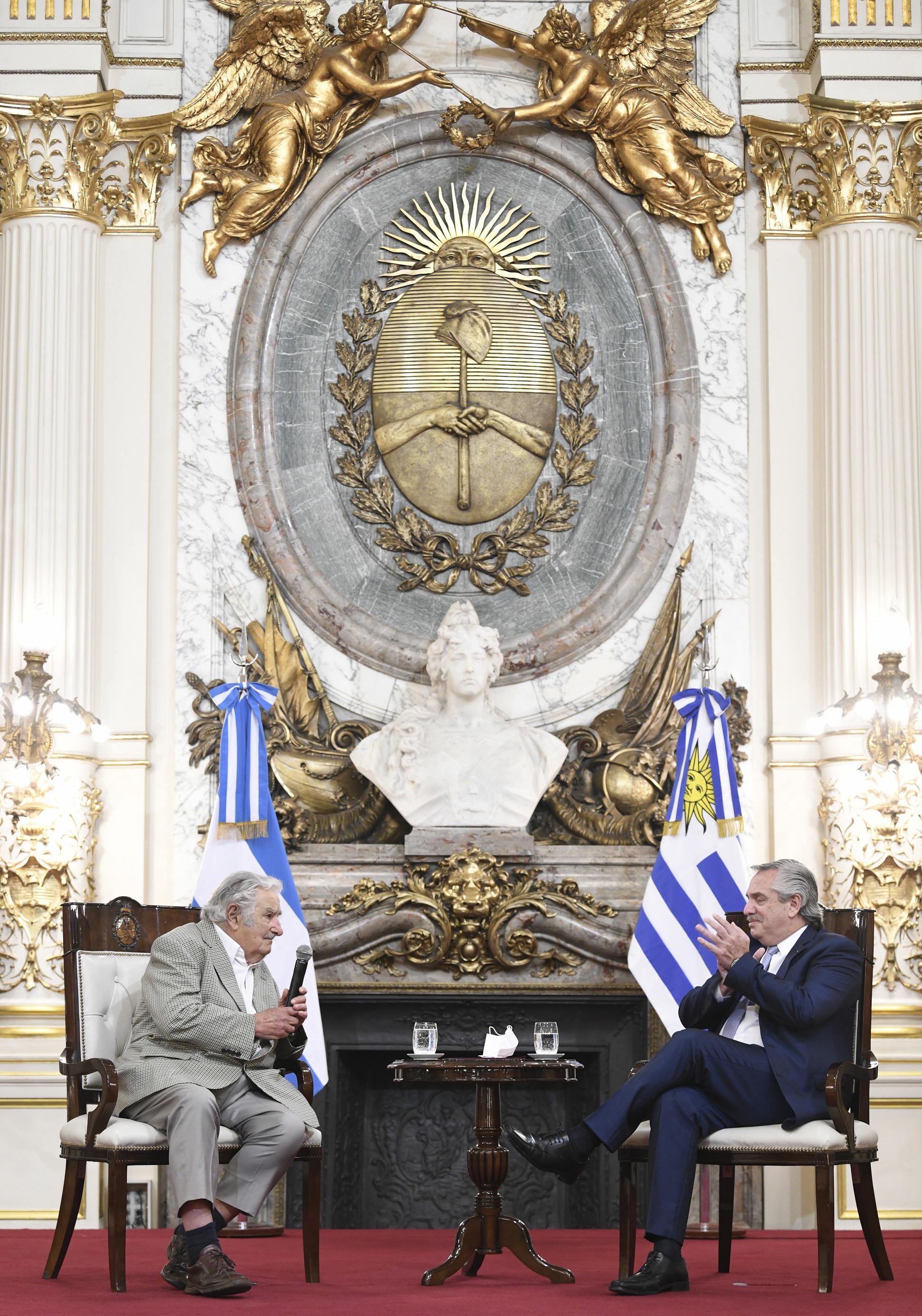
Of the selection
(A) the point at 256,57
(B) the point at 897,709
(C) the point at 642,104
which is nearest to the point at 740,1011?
(B) the point at 897,709

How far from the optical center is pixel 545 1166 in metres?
5.78

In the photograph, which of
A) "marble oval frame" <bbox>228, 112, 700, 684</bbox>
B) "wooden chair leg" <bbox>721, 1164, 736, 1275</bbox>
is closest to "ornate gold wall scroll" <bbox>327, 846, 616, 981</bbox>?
"marble oval frame" <bbox>228, 112, 700, 684</bbox>

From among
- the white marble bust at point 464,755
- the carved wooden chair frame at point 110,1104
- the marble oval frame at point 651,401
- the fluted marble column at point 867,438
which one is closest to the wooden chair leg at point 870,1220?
the carved wooden chair frame at point 110,1104

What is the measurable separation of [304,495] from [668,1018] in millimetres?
3106

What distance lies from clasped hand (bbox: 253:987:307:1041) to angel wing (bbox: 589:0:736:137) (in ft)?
17.1

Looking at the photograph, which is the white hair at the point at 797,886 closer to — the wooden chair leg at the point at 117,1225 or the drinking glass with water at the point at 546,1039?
the drinking glass with water at the point at 546,1039

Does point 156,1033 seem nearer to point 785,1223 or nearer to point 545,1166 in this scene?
point 545,1166

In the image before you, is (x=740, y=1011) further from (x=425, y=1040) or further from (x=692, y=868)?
(x=692, y=868)

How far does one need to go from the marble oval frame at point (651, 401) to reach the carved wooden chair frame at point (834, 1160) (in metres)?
2.69

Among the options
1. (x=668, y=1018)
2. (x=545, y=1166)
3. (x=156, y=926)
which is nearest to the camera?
(x=545, y=1166)

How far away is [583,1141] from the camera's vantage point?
19.0 feet

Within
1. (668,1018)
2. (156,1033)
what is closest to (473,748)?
(668,1018)

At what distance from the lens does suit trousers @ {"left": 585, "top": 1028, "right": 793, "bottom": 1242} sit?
570 cm

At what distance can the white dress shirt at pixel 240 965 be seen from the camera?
6.00 m
